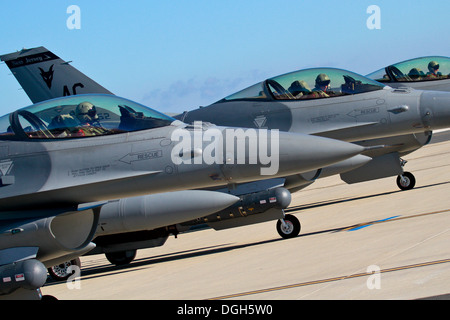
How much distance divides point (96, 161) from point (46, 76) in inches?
400

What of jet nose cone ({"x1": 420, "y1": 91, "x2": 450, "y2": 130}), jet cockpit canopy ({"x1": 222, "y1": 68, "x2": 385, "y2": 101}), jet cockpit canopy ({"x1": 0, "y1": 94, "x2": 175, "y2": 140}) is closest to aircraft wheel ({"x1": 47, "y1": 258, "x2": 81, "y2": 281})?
jet cockpit canopy ({"x1": 222, "y1": 68, "x2": 385, "y2": 101})

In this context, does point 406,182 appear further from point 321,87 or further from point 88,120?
point 88,120

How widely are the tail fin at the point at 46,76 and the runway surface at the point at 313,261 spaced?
4278 mm

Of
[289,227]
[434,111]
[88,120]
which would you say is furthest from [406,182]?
[88,120]

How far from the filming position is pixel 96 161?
827 centimetres

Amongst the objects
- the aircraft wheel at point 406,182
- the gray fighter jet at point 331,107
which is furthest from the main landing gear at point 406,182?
the gray fighter jet at point 331,107

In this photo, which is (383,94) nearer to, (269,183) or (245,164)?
(269,183)

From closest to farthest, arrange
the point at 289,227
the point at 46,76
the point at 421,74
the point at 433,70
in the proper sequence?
the point at 289,227
the point at 421,74
the point at 433,70
the point at 46,76

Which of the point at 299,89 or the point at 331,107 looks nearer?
the point at 331,107

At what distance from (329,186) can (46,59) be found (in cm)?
1180

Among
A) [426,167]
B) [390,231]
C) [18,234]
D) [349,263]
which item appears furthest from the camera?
[426,167]

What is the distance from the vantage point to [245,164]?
8.02 meters

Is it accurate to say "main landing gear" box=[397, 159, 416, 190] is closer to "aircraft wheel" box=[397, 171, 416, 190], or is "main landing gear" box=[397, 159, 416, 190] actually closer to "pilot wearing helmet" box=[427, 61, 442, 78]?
"aircraft wheel" box=[397, 171, 416, 190]
